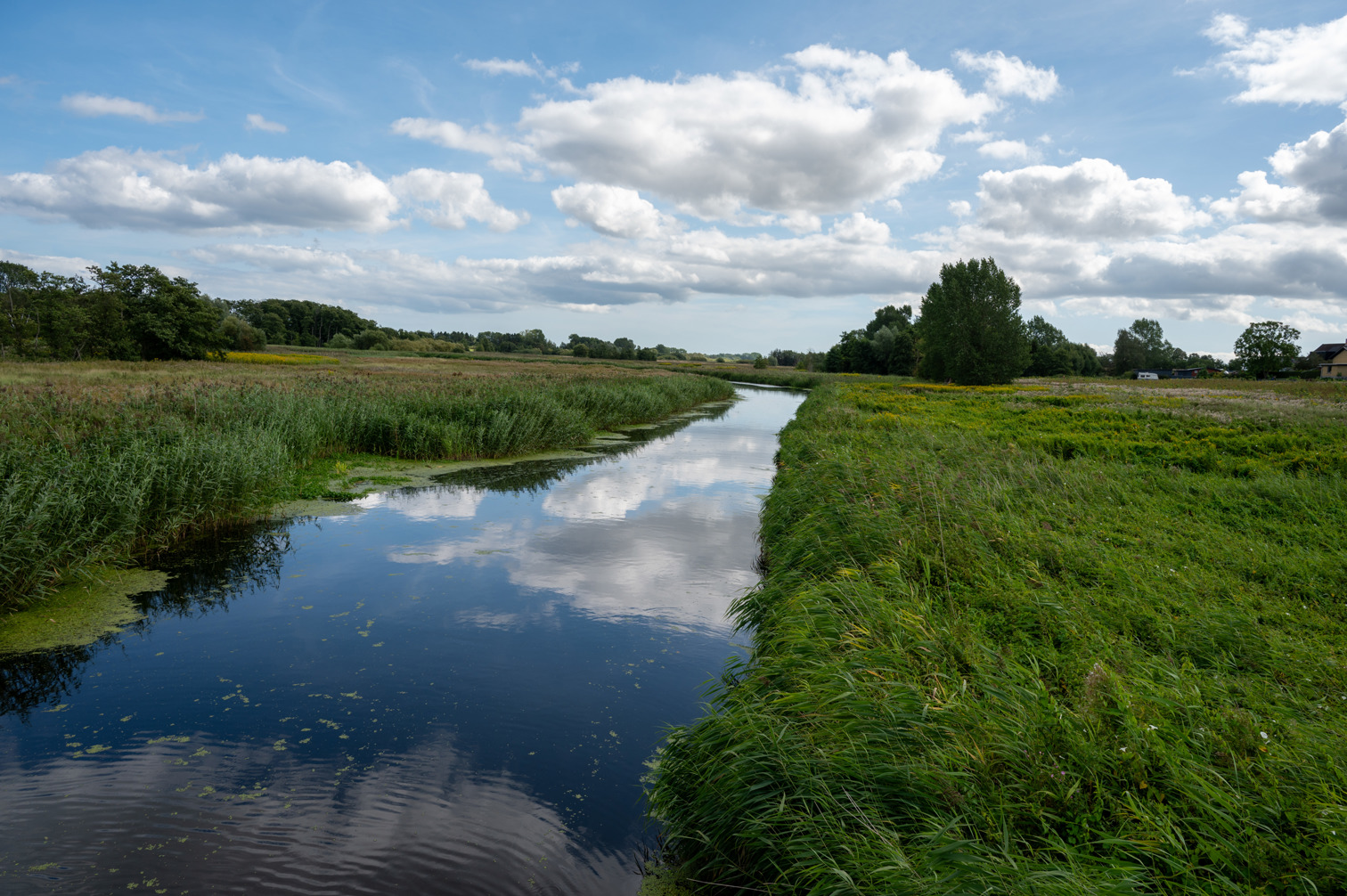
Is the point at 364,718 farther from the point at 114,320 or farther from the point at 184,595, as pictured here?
the point at 114,320

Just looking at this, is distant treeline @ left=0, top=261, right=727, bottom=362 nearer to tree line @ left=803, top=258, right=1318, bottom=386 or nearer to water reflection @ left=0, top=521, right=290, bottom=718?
water reflection @ left=0, top=521, right=290, bottom=718

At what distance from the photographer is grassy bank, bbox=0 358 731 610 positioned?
645 centimetres

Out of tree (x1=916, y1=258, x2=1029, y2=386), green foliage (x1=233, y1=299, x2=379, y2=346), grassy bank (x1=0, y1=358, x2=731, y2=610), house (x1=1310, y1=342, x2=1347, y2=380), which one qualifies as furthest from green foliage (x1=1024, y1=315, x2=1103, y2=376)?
green foliage (x1=233, y1=299, x2=379, y2=346)

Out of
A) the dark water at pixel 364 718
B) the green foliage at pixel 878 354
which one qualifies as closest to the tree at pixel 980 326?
the green foliage at pixel 878 354

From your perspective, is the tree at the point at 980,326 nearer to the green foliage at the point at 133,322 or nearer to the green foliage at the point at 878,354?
the green foliage at the point at 878,354

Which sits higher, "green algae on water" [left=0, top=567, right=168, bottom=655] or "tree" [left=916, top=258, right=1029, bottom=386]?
"tree" [left=916, top=258, right=1029, bottom=386]

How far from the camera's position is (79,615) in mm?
6191

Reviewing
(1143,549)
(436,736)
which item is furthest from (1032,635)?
(436,736)

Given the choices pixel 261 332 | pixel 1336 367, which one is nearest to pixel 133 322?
pixel 261 332

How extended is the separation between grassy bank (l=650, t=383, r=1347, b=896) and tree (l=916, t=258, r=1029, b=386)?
42.9 m

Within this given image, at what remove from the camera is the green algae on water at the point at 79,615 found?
18.5ft

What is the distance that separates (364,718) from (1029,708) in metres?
4.39

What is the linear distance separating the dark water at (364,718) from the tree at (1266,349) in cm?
9096

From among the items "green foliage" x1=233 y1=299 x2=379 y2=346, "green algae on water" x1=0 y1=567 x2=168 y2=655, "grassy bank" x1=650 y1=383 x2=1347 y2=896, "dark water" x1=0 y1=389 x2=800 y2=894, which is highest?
"green foliage" x1=233 y1=299 x2=379 y2=346
